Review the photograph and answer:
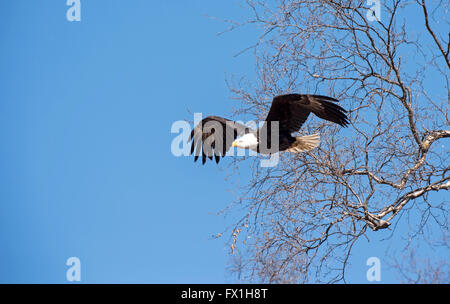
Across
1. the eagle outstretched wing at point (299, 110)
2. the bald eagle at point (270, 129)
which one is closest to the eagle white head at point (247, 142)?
the bald eagle at point (270, 129)

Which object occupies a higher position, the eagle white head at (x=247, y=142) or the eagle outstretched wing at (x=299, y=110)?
the eagle outstretched wing at (x=299, y=110)

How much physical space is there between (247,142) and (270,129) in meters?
0.42

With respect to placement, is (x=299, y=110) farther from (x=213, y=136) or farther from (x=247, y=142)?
(x=213, y=136)

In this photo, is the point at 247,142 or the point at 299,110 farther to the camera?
the point at 299,110

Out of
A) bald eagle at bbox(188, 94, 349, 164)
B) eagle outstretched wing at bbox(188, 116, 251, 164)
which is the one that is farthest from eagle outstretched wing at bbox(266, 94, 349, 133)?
eagle outstretched wing at bbox(188, 116, 251, 164)

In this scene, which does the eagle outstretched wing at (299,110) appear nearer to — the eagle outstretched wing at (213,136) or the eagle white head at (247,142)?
the eagle white head at (247,142)

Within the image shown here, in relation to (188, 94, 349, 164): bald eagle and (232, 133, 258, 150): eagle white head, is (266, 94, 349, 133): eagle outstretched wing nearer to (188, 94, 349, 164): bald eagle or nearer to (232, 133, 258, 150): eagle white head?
(188, 94, 349, 164): bald eagle

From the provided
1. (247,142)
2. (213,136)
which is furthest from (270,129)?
(213,136)

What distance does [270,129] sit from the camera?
7895mm

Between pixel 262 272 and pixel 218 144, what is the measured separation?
8.11 ft

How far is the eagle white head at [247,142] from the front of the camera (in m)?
7.59

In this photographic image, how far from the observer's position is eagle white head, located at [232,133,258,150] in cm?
759
